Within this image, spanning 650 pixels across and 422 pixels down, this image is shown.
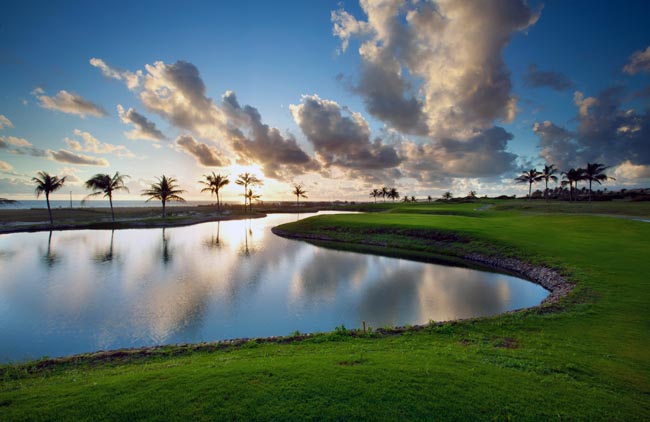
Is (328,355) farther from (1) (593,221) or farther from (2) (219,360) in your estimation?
(1) (593,221)

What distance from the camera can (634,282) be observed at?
15.4 metres

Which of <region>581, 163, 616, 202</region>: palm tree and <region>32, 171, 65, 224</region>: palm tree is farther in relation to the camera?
<region>581, 163, 616, 202</region>: palm tree

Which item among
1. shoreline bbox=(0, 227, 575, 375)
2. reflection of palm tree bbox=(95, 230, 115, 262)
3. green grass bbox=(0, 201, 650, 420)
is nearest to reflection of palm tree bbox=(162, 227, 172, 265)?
reflection of palm tree bbox=(95, 230, 115, 262)

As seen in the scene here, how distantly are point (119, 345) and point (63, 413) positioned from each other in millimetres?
6769

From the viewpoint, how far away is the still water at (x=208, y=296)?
12.1 metres

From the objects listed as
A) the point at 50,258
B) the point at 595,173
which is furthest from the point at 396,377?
the point at 595,173

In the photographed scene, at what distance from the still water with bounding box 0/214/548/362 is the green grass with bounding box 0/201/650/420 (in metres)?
3.00

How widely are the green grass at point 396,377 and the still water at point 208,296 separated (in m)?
3.00

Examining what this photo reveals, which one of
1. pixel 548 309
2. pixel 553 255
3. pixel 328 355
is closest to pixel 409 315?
pixel 548 309

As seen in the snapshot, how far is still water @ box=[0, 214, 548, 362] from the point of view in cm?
1215

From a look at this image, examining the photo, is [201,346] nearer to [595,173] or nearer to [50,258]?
[50,258]

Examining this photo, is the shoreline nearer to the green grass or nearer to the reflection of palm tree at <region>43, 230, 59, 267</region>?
the green grass

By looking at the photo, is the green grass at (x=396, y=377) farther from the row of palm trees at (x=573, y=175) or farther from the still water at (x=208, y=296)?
the row of palm trees at (x=573, y=175)

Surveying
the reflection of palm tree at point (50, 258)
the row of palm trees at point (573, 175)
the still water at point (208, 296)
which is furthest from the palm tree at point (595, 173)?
the reflection of palm tree at point (50, 258)
